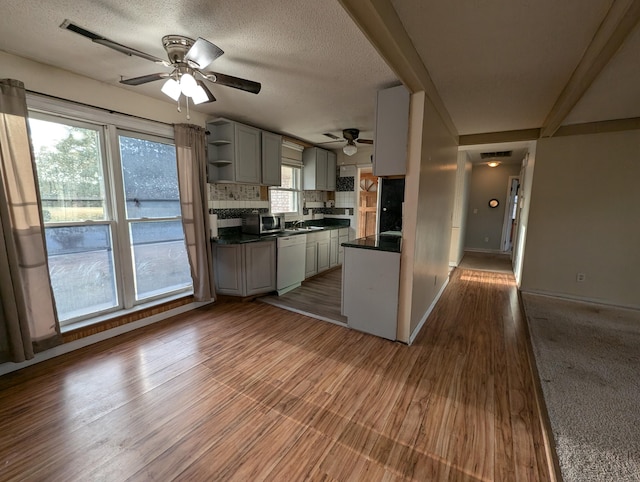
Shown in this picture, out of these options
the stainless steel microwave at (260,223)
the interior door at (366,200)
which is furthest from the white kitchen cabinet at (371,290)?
the interior door at (366,200)

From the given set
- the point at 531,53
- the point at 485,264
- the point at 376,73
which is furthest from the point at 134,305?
the point at 485,264

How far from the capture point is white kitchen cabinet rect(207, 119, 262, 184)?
3468 millimetres

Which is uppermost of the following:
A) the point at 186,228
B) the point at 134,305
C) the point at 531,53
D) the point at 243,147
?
the point at 531,53

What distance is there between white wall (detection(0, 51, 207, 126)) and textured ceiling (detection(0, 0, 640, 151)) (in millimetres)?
84

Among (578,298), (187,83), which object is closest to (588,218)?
(578,298)

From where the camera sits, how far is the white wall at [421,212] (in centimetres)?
239

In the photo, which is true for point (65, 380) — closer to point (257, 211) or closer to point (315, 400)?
point (315, 400)

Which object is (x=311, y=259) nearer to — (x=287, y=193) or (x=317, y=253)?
(x=317, y=253)

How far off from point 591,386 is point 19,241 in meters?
4.43

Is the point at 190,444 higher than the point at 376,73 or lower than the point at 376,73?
lower

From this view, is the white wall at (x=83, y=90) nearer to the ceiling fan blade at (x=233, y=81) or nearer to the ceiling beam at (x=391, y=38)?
the ceiling fan blade at (x=233, y=81)

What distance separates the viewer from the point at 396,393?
195 cm

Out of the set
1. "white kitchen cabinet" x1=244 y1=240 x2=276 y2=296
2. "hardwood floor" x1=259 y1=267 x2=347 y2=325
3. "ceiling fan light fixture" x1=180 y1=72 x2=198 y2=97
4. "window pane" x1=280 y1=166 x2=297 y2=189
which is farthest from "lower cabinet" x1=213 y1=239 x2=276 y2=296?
"ceiling fan light fixture" x1=180 y1=72 x2=198 y2=97

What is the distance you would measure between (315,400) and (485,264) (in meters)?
5.30
